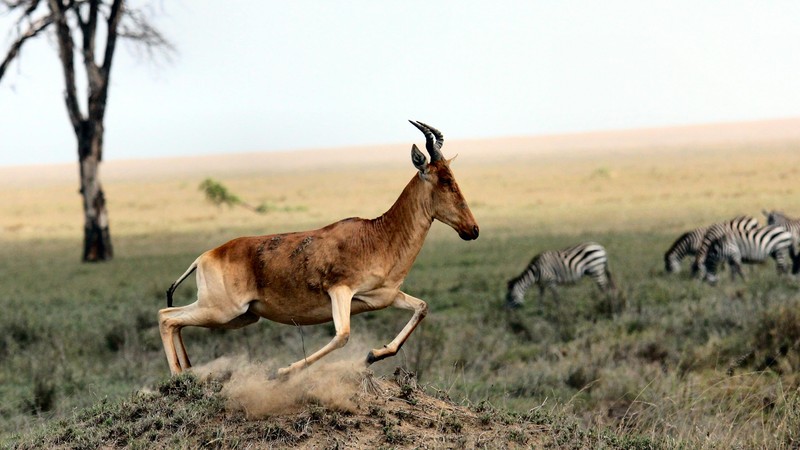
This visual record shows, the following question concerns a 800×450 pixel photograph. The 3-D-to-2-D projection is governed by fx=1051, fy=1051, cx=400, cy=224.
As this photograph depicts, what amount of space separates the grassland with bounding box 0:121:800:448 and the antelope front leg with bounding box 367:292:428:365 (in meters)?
1.36

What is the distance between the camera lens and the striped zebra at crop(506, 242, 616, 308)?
798 inches

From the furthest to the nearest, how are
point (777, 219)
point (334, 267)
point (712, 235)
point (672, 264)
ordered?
point (777, 219)
point (672, 264)
point (712, 235)
point (334, 267)

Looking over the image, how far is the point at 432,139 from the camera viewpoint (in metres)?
6.09

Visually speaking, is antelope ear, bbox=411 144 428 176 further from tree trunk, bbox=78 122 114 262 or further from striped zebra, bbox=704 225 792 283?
tree trunk, bbox=78 122 114 262

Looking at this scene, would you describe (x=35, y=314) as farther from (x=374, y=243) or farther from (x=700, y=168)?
(x=700, y=168)

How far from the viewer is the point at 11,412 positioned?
1181 cm

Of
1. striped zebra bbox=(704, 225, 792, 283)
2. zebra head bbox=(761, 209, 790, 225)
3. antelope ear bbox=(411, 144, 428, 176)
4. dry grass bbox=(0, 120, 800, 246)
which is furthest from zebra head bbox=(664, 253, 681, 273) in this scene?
antelope ear bbox=(411, 144, 428, 176)

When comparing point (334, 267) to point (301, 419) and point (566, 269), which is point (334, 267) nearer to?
point (301, 419)

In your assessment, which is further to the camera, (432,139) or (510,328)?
(510,328)

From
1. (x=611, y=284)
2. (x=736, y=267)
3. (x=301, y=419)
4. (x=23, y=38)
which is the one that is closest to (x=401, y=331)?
(x=301, y=419)

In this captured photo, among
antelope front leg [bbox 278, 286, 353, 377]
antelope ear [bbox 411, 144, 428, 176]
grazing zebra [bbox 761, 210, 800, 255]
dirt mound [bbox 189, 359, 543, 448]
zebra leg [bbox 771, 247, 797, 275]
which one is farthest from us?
grazing zebra [bbox 761, 210, 800, 255]

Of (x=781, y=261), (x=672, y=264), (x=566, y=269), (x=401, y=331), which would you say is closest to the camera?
(x=401, y=331)

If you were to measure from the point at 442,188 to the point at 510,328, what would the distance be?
11.6m

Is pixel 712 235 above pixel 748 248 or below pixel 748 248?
above
